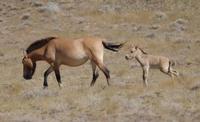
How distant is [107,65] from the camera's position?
29.4 meters

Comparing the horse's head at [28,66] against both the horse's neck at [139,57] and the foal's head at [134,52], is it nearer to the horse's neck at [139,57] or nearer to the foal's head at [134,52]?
the foal's head at [134,52]

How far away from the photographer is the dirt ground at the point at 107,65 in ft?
47.7

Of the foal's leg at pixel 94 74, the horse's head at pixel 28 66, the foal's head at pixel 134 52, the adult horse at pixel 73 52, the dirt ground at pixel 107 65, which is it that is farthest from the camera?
the foal's head at pixel 134 52

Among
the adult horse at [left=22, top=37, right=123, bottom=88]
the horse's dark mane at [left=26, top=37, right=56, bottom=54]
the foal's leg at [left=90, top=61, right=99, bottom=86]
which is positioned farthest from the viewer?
the horse's dark mane at [left=26, top=37, right=56, bottom=54]

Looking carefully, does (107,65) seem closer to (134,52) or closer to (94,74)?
(134,52)

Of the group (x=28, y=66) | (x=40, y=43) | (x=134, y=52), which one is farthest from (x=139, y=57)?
(x=28, y=66)

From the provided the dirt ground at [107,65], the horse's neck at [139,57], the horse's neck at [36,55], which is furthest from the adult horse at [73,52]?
the horse's neck at [139,57]

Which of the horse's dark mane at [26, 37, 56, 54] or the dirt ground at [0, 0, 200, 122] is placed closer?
the dirt ground at [0, 0, 200, 122]

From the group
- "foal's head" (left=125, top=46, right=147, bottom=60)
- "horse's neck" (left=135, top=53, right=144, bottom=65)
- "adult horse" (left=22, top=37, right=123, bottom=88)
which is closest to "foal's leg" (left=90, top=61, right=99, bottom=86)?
"adult horse" (left=22, top=37, right=123, bottom=88)

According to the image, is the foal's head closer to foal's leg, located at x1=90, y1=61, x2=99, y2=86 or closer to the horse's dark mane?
foal's leg, located at x1=90, y1=61, x2=99, y2=86

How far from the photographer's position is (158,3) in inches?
1869

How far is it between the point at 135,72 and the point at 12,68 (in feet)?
21.8

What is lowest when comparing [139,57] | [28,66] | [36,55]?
[139,57]

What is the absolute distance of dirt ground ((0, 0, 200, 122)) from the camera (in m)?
14.5
